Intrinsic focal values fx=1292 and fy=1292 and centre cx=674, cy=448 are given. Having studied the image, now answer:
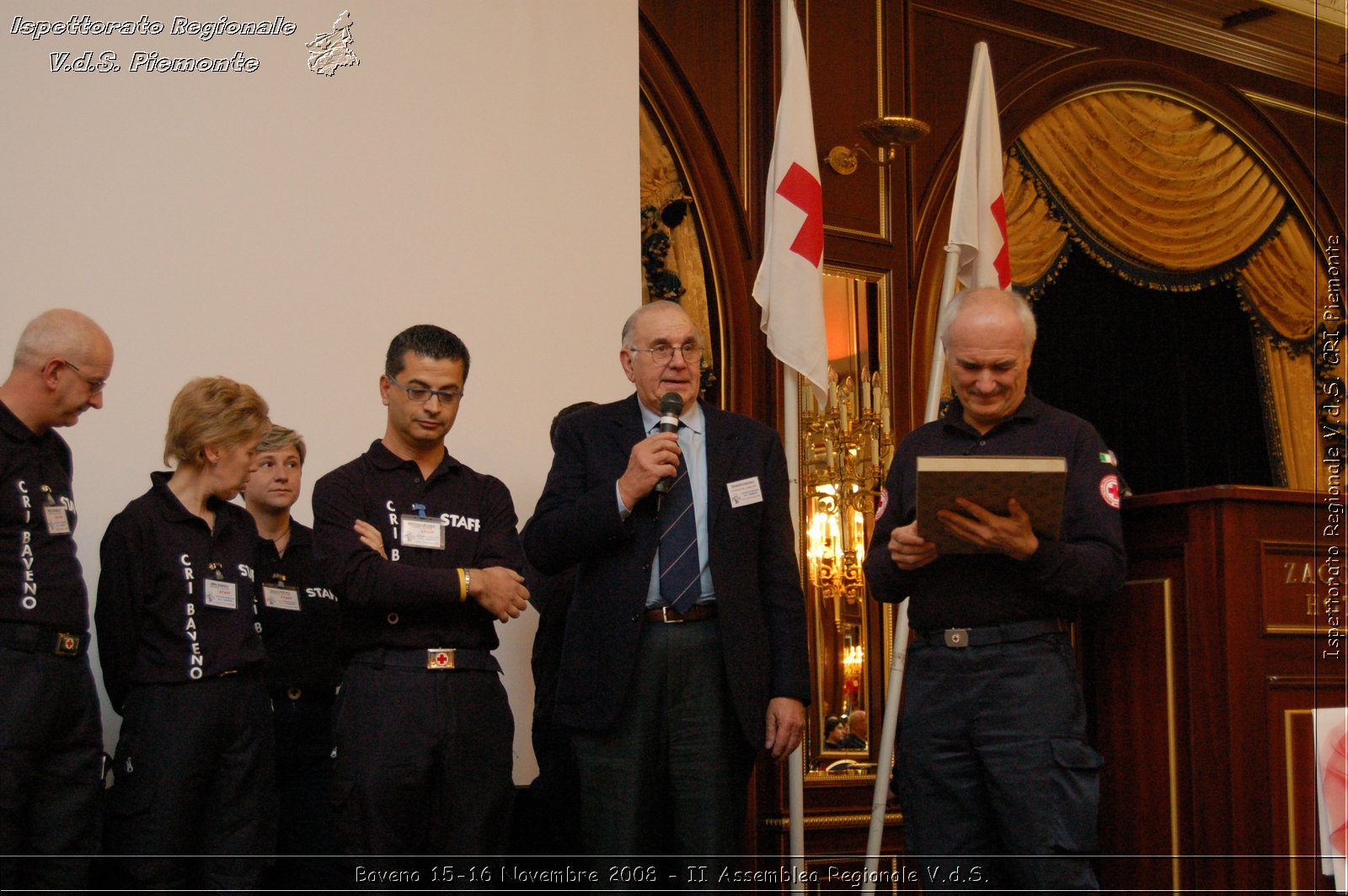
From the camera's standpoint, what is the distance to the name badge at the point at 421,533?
9.40ft

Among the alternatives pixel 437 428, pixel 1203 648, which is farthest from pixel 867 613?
pixel 437 428

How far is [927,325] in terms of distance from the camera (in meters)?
5.58

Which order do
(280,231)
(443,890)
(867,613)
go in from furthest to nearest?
(867,613)
(280,231)
(443,890)

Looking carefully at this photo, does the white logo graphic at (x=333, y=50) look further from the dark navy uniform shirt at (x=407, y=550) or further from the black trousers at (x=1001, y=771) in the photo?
the black trousers at (x=1001, y=771)

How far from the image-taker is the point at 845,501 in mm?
5324

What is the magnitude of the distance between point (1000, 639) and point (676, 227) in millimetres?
2939

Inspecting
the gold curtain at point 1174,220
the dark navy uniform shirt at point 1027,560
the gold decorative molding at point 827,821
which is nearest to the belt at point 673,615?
the dark navy uniform shirt at point 1027,560

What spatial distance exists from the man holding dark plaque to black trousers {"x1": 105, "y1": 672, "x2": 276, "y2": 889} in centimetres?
146

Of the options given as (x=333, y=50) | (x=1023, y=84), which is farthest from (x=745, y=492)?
(x=1023, y=84)

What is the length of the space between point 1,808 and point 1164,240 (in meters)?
6.11

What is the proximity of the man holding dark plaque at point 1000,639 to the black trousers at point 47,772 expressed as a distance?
1.71m

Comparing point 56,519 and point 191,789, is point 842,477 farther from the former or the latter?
point 56,519

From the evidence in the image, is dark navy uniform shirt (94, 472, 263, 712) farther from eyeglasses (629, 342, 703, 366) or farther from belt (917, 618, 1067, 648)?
belt (917, 618, 1067, 648)

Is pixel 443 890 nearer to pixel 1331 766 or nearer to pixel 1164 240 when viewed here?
pixel 1331 766
